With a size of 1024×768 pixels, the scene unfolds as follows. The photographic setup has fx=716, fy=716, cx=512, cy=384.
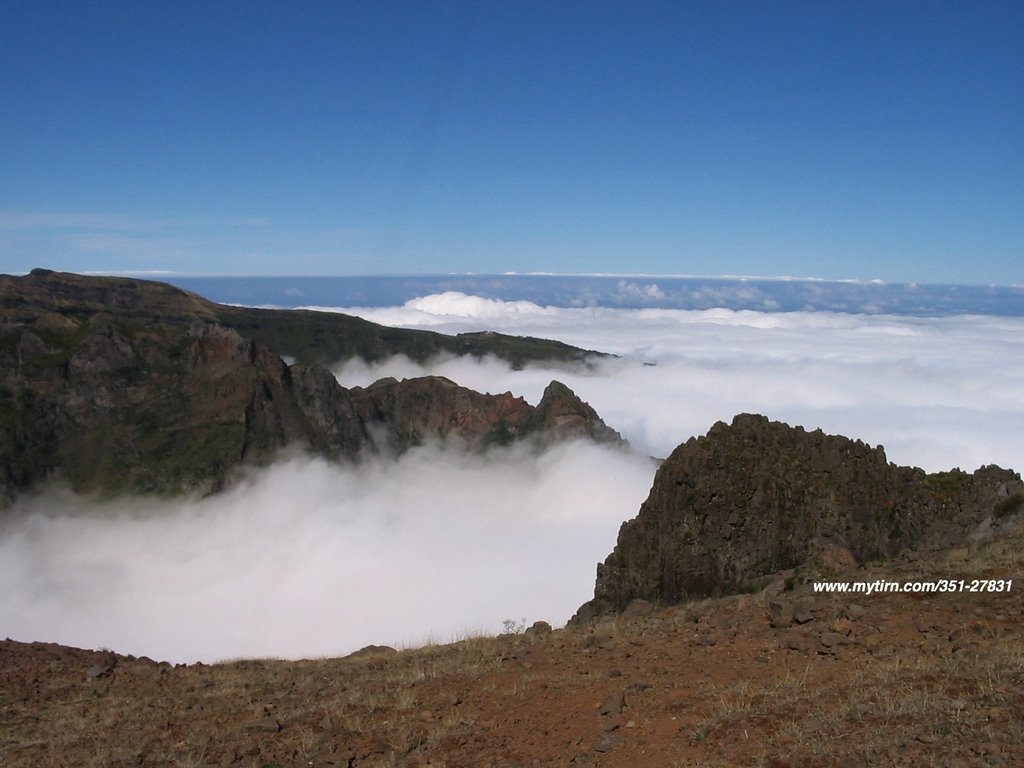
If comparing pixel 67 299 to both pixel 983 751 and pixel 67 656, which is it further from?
pixel 983 751

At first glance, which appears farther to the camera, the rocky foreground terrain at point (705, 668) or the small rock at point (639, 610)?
the small rock at point (639, 610)

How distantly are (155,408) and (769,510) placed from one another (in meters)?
122

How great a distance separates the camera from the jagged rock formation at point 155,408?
118 meters

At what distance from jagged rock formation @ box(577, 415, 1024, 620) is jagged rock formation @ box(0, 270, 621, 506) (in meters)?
114

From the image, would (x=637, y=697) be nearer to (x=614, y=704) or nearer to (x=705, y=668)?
(x=614, y=704)

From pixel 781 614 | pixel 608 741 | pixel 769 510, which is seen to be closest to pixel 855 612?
pixel 781 614

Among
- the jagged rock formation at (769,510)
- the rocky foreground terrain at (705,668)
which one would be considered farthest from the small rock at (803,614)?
the jagged rock formation at (769,510)

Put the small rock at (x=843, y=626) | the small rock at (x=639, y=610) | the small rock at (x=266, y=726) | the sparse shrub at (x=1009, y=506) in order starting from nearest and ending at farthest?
the small rock at (x=266, y=726) → the small rock at (x=843, y=626) → the small rock at (x=639, y=610) → the sparse shrub at (x=1009, y=506)

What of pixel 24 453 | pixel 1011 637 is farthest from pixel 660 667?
pixel 24 453

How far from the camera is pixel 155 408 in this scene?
123m

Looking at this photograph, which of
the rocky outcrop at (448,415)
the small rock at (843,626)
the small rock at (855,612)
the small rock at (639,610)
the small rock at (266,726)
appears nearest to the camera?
the small rock at (266,726)

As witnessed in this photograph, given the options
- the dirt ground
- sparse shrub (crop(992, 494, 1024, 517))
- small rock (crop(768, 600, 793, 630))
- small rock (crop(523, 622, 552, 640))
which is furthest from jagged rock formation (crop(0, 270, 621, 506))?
small rock (crop(768, 600, 793, 630))

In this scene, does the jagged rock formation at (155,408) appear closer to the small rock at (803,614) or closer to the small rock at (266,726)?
the small rock at (266,726)

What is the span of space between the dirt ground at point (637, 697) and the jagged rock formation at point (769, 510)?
16.7ft
